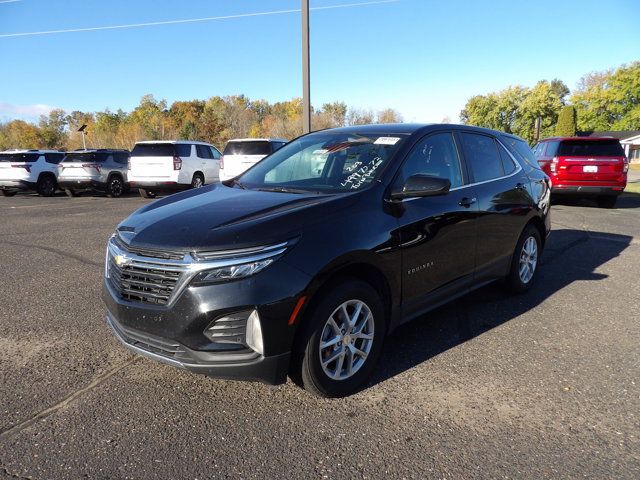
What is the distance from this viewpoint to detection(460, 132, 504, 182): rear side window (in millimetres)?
4324

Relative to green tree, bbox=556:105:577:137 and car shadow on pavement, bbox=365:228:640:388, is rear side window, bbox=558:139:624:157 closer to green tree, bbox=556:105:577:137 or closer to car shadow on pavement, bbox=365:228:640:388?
car shadow on pavement, bbox=365:228:640:388

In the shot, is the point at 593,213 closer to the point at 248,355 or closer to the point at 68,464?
the point at 248,355

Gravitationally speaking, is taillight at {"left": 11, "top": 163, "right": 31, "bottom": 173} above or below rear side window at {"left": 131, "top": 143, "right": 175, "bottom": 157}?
below

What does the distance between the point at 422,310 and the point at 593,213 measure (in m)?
9.80

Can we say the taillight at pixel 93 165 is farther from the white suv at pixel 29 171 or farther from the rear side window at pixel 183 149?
the rear side window at pixel 183 149

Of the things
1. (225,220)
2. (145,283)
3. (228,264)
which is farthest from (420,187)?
(145,283)

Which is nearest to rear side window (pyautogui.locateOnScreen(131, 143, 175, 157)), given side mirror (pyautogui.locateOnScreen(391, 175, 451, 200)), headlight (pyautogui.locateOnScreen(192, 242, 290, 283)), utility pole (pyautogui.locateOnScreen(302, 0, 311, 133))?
utility pole (pyautogui.locateOnScreen(302, 0, 311, 133))

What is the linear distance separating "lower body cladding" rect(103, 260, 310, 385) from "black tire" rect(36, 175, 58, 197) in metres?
17.5

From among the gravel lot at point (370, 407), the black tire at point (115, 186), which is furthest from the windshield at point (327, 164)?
the black tire at point (115, 186)

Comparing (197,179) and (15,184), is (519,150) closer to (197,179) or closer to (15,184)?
(197,179)

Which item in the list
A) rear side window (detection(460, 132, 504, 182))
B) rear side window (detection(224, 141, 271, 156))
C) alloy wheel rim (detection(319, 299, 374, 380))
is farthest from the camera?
rear side window (detection(224, 141, 271, 156))

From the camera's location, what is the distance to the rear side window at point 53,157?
1764 cm

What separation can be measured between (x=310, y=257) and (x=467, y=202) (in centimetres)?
190

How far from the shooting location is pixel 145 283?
2750 mm
